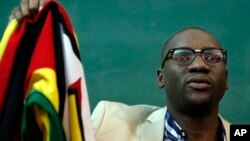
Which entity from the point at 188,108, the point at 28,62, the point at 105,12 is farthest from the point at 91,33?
the point at 28,62

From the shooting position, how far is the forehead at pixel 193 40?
3.91 ft

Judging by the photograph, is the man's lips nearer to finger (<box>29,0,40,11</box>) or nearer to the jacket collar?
the jacket collar

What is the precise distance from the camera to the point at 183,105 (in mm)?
1177

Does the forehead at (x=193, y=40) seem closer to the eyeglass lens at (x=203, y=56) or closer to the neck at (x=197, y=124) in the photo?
the eyeglass lens at (x=203, y=56)

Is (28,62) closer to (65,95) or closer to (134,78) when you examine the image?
(65,95)

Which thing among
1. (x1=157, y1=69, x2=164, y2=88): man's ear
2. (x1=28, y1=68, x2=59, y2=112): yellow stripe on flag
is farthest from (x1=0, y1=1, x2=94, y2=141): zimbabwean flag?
(x1=157, y1=69, x2=164, y2=88): man's ear

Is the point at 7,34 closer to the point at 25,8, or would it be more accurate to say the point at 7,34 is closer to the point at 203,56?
the point at 25,8

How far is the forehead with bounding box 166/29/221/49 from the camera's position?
119 centimetres

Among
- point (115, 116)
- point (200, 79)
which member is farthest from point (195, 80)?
point (115, 116)

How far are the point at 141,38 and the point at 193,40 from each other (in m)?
0.24

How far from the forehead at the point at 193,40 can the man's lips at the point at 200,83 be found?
96 mm

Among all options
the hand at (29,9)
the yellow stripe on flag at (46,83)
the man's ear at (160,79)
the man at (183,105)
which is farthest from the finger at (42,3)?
the man's ear at (160,79)

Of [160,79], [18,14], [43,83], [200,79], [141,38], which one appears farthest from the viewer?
[141,38]

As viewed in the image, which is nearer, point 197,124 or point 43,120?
point 43,120
